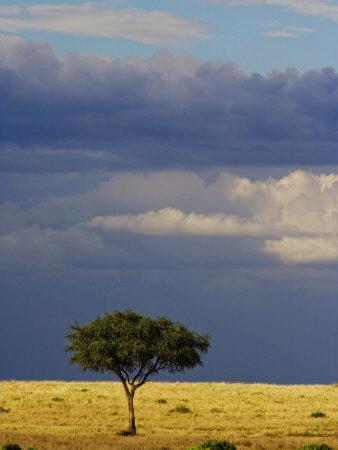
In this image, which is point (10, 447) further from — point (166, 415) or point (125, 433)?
point (166, 415)

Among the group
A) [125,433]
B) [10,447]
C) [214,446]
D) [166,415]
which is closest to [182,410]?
[166,415]

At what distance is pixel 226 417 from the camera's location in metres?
60.5

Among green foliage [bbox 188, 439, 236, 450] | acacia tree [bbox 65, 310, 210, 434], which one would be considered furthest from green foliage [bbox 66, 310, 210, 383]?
green foliage [bbox 188, 439, 236, 450]

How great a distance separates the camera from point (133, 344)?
5538 cm

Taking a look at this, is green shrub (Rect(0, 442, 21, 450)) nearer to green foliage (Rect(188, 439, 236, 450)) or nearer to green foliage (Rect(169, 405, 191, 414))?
green foliage (Rect(188, 439, 236, 450))

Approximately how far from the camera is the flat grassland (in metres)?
45.1

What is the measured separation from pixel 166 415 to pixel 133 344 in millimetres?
9848

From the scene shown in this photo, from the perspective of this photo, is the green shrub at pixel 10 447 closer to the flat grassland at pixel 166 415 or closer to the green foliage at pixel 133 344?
the flat grassland at pixel 166 415

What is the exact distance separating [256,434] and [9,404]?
89.4ft

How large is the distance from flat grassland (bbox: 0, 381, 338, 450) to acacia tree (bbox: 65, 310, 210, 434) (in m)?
4.53

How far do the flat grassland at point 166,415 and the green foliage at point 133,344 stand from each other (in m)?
4.78

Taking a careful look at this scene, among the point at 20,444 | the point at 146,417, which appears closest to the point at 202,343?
the point at 146,417

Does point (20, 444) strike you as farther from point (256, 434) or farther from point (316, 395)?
point (316, 395)

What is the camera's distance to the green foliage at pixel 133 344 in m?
55.9
